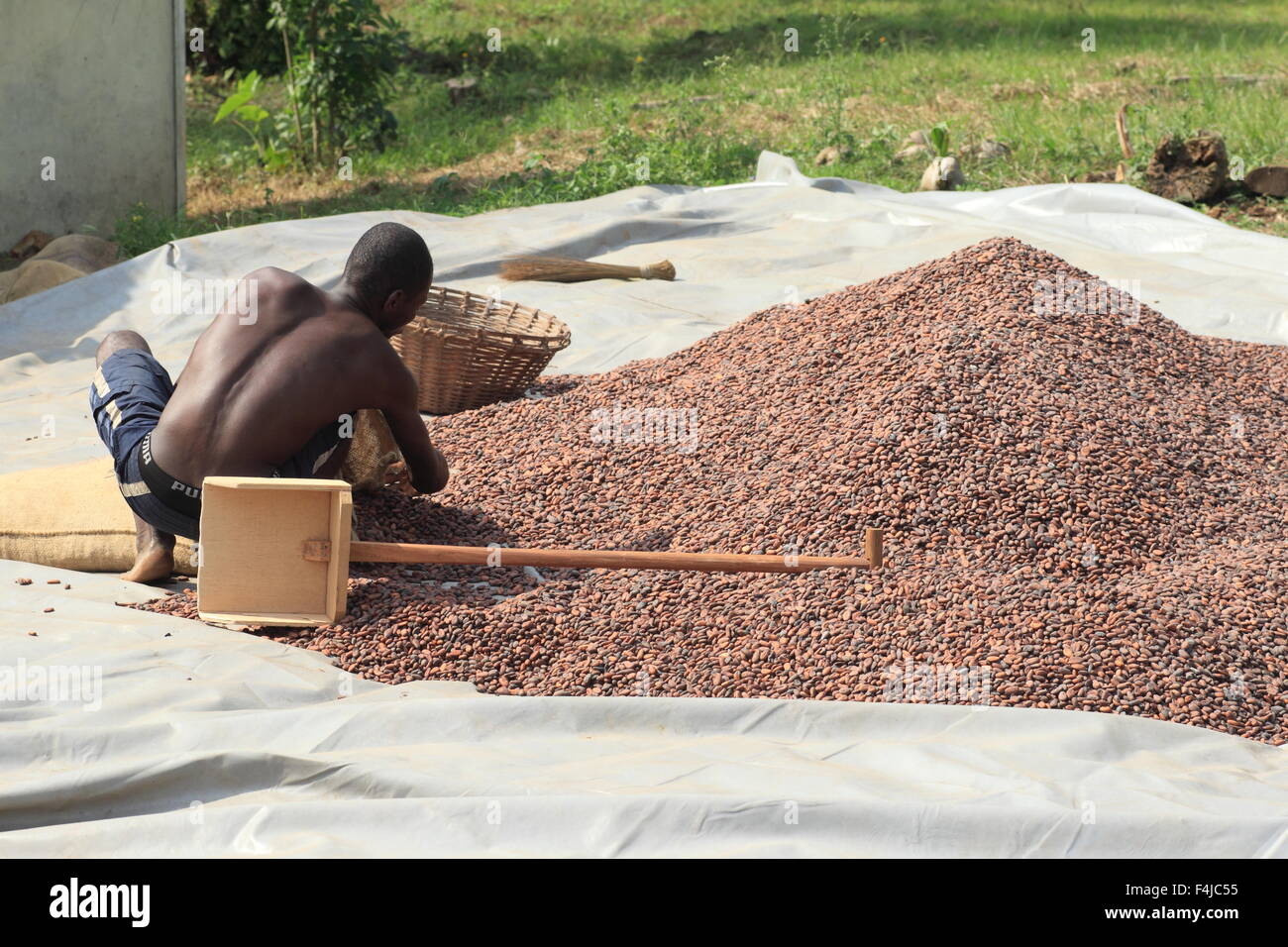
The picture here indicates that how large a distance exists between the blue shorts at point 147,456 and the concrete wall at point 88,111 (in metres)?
3.74

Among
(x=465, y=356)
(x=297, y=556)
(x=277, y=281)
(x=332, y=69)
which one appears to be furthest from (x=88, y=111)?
(x=297, y=556)

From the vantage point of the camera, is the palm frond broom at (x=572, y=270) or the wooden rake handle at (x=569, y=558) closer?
the wooden rake handle at (x=569, y=558)

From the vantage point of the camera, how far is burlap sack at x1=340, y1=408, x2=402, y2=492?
3.11m

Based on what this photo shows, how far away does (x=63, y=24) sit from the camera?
20.4ft

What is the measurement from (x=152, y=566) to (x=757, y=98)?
6742 mm

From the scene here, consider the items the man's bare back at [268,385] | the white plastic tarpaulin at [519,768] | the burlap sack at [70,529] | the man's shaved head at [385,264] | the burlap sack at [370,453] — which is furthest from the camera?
the burlap sack at [370,453]

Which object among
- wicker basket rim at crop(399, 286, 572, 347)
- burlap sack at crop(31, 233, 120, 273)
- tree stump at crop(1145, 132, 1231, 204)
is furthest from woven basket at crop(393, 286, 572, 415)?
tree stump at crop(1145, 132, 1231, 204)

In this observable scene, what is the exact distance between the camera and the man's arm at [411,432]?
2.88 meters

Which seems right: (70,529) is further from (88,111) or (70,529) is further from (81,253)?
(88,111)

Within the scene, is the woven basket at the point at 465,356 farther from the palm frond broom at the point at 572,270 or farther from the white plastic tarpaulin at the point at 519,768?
the white plastic tarpaulin at the point at 519,768

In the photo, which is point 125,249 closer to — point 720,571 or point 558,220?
point 558,220

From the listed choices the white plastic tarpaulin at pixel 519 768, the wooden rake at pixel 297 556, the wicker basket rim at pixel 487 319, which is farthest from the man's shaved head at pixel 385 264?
the wicker basket rim at pixel 487 319
